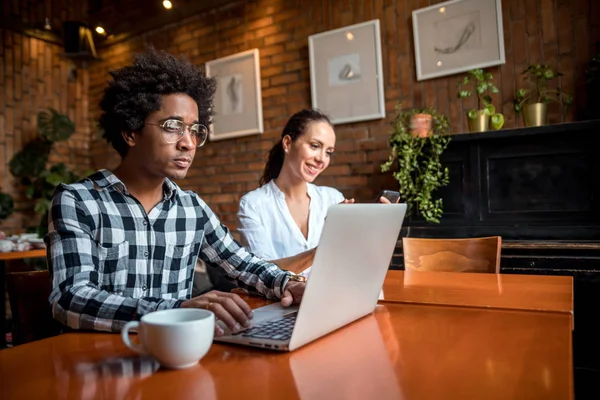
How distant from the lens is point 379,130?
376 cm

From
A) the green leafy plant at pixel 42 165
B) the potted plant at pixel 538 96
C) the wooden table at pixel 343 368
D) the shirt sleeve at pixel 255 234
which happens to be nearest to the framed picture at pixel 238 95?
the green leafy plant at pixel 42 165

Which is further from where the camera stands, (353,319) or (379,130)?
(379,130)

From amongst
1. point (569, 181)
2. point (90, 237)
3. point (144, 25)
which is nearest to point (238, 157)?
point (144, 25)

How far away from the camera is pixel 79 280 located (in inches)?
39.7

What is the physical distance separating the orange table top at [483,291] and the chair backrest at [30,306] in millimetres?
942

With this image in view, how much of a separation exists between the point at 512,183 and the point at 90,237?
2.63 metres

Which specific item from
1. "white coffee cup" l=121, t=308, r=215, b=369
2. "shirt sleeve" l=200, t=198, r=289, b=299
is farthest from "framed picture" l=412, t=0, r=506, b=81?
"white coffee cup" l=121, t=308, r=215, b=369

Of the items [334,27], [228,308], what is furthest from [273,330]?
[334,27]

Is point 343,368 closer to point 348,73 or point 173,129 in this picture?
point 173,129

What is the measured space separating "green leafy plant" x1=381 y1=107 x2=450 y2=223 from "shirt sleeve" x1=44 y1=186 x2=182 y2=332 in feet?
7.70

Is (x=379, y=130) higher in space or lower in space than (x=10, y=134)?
lower

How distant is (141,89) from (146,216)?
0.37 metres

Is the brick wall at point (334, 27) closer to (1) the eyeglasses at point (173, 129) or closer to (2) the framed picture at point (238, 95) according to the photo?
(2) the framed picture at point (238, 95)

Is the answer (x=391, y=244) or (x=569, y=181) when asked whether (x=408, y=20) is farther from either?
(x=391, y=244)
